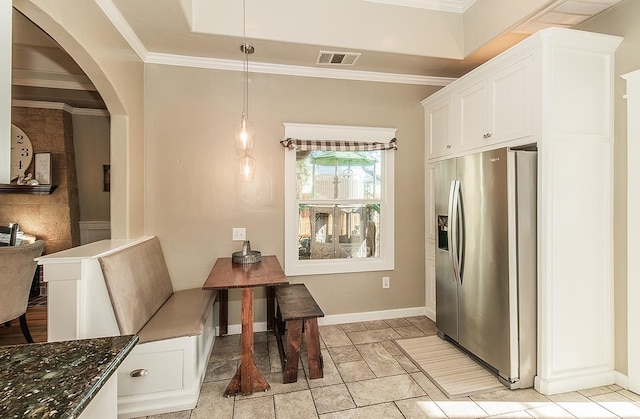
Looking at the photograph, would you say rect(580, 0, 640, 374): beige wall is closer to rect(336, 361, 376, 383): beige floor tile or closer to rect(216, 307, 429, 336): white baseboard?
rect(216, 307, 429, 336): white baseboard

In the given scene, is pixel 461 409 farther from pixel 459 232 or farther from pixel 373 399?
pixel 459 232

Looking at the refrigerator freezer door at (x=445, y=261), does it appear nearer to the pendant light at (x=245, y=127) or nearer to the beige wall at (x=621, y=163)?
the beige wall at (x=621, y=163)

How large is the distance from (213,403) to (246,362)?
0.32 m

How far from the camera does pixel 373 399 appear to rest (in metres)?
2.14

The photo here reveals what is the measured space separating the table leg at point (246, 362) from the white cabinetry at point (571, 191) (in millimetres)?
2043

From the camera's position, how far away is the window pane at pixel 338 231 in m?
3.46

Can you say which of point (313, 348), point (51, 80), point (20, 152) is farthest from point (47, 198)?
point (313, 348)

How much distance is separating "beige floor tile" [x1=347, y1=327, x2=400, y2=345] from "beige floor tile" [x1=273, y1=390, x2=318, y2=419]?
0.93m

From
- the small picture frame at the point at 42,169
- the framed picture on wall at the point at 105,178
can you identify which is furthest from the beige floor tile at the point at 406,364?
the small picture frame at the point at 42,169

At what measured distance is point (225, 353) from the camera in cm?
280

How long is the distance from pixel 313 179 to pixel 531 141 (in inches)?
79.3

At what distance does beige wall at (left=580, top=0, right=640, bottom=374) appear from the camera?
220 cm

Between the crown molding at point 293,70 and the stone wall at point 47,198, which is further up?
the crown molding at point 293,70

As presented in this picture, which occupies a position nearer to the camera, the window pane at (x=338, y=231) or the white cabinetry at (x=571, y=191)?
the white cabinetry at (x=571, y=191)
